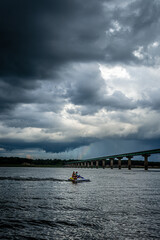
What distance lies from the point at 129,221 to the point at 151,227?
1919mm

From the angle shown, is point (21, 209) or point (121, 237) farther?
point (21, 209)

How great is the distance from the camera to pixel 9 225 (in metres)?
15.2

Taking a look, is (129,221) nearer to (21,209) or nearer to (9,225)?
(9,225)

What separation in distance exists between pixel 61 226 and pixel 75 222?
1.40 m

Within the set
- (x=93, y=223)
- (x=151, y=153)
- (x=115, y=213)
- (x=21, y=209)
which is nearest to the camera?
(x=93, y=223)

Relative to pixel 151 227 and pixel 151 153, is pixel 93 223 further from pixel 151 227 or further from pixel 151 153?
pixel 151 153

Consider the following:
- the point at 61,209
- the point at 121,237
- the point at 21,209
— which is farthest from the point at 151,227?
the point at 21,209

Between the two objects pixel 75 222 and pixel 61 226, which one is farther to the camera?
pixel 75 222

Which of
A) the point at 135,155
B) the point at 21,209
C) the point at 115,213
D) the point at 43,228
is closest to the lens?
the point at 43,228

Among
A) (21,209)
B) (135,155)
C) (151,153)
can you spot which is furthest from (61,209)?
(135,155)

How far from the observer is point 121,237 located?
42.5 ft

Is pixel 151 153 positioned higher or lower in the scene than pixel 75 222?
higher

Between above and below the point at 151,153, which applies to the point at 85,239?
below

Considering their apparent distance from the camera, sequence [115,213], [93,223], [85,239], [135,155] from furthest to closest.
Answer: [135,155] < [115,213] < [93,223] < [85,239]
